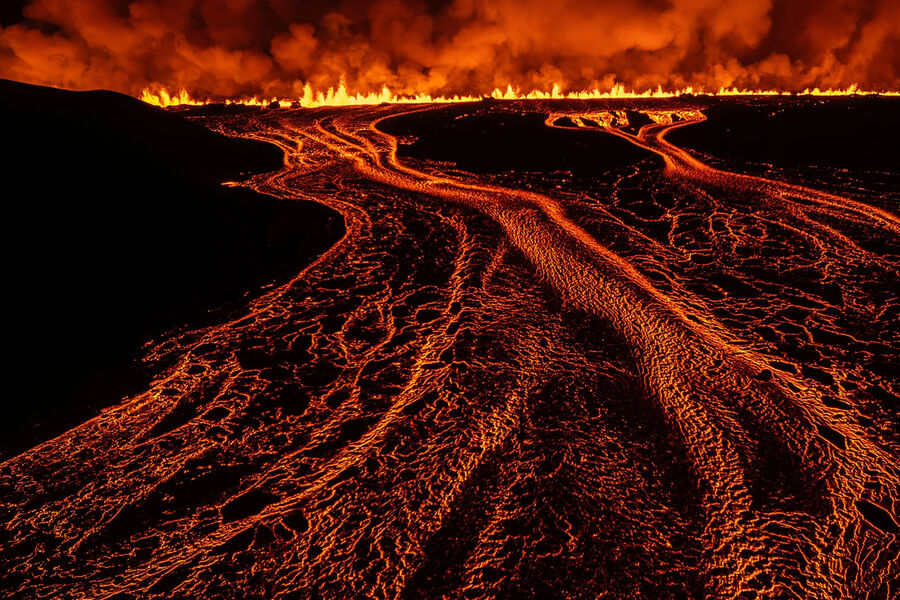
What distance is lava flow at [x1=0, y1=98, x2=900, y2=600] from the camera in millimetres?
1102

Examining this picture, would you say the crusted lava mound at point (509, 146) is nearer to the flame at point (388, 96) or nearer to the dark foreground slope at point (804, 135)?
the dark foreground slope at point (804, 135)

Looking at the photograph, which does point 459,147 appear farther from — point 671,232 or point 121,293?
point 121,293

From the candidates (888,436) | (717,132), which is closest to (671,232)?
(888,436)

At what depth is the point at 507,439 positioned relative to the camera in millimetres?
1469

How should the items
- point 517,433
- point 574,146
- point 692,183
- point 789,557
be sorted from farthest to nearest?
point 574,146 → point 692,183 → point 517,433 → point 789,557

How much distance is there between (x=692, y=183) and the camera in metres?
4.43

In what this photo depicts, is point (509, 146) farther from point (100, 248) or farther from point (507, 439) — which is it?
point (507, 439)

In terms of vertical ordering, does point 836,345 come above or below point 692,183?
below

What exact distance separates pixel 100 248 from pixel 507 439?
8.12ft

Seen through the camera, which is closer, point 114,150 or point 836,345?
point 836,345

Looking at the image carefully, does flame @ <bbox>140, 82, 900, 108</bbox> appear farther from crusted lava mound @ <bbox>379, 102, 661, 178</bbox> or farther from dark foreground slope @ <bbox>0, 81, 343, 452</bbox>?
dark foreground slope @ <bbox>0, 81, 343, 452</bbox>

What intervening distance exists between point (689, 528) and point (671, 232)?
2614 mm

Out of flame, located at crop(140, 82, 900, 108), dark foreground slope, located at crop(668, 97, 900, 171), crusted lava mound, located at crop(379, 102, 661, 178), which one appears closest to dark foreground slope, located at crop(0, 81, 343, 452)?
crusted lava mound, located at crop(379, 102, 661, 178)

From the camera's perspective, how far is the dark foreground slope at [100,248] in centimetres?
175
